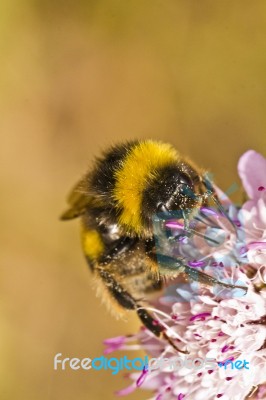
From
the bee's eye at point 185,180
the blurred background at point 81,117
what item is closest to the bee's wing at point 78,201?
the bee's eye at point 185,180

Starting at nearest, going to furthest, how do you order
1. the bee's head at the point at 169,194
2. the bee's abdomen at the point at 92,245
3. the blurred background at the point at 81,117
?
the bee's head at the point at 169,194 → the bee's abdomen at the point at 92,245 → the blurred background at the point at 81,117

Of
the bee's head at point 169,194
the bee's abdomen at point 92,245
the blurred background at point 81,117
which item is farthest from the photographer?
the blurred background at point 81,117

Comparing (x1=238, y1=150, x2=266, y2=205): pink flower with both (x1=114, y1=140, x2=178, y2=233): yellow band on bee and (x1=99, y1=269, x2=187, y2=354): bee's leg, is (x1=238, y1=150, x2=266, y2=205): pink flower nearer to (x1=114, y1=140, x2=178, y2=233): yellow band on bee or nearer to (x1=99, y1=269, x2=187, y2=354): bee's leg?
(x1=114, y1=140, x2=178, y2=233): yellow band on bee

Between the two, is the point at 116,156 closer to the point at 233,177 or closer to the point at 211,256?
the point at 211,256

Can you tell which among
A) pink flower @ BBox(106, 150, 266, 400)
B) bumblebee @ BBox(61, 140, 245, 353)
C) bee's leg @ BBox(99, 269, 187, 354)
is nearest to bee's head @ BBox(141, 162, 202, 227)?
bumblebee @ BBox(61, 140, 245, 353)

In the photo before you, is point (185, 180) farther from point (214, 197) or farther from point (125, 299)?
point (125, 299)

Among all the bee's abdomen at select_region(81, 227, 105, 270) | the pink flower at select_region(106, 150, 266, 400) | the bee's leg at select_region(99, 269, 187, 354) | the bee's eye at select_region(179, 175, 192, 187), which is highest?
the bee's abdomen at select_region(81, 227, 105, 270)

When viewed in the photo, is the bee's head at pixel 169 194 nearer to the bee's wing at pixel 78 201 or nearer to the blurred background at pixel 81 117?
the bee's wing at pixel 78 201
